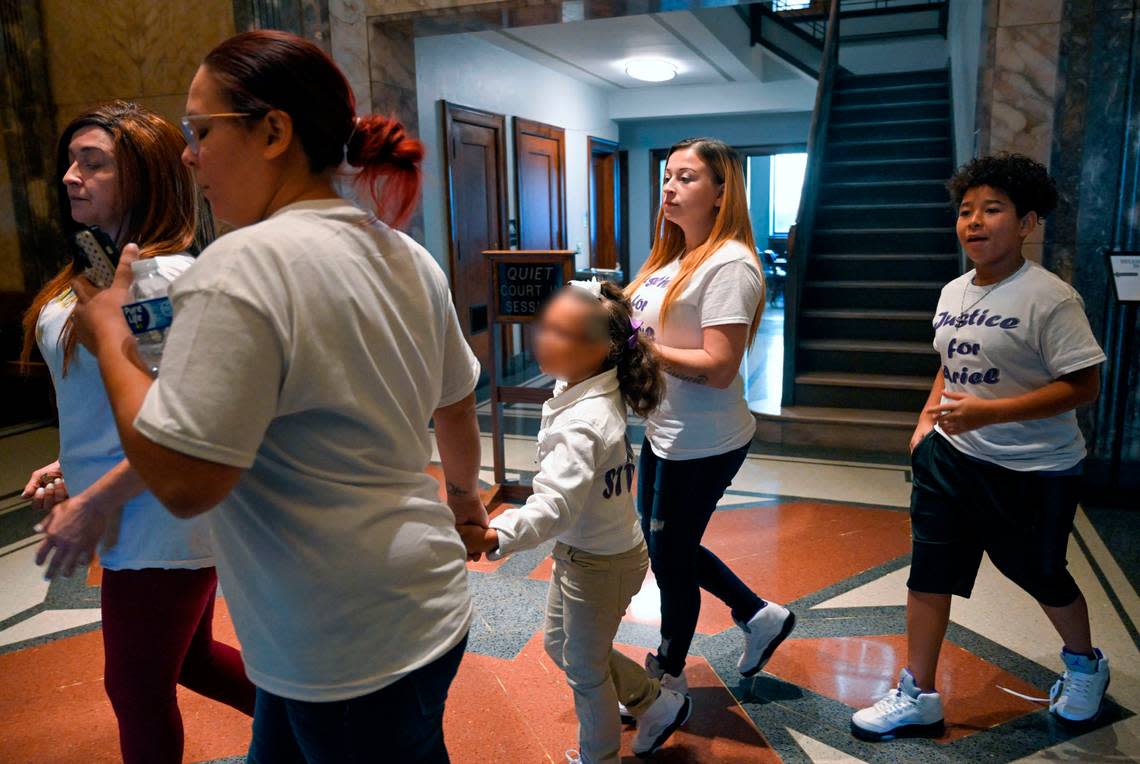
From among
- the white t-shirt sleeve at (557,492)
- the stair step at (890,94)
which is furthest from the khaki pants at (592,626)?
the stair step at (890,94)

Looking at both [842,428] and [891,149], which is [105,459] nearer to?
[842,428]

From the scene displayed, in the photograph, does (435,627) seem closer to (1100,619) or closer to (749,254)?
(749,254)

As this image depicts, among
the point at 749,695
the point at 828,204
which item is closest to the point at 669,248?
the point at 749,695

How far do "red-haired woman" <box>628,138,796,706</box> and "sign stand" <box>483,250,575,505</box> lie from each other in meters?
1.66

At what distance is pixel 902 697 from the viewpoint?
7.22 ft

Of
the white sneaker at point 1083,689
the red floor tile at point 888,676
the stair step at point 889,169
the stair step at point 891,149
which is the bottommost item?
the red floor tile at point 888,676

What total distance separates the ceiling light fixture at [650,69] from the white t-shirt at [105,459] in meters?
8.09

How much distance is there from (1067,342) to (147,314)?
1.89 meters

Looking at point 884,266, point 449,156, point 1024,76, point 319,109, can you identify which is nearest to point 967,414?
point 319,109

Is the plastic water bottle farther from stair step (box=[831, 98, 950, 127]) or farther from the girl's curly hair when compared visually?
stair step (box=[831, 98, 950, 127])

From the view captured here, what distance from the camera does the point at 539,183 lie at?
27.8 feet

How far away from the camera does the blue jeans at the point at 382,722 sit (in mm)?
973

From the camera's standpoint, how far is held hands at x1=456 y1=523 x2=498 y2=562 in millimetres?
1303

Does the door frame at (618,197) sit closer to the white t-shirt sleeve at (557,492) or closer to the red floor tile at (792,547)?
the red floor tile at (792,547)
